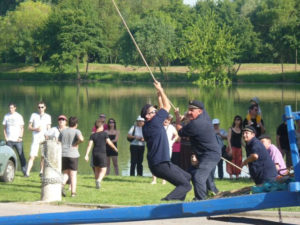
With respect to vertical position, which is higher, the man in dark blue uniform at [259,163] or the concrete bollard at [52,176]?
the man in dark blue uniform at [259,163]

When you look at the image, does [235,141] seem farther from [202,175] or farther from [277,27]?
[277,27]

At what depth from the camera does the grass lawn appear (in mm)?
14469

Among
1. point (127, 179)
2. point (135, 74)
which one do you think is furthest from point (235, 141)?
point (135, 74)

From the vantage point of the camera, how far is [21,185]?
17047 millimetres

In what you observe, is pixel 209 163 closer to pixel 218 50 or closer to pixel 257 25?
pixel 218 50

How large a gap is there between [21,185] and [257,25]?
101 metres

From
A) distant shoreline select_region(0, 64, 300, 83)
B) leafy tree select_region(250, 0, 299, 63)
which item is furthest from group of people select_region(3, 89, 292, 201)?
leafy tree select_region(250, 0, 299, 63)

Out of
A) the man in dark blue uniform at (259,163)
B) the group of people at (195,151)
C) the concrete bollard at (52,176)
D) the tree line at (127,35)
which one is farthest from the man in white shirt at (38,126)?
the tree line at (127,35)

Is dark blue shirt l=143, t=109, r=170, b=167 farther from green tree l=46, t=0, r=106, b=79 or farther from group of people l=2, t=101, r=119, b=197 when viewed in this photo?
green tree l=46, t=0, r=106, b=79

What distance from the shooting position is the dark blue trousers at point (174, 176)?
1145 centimetres

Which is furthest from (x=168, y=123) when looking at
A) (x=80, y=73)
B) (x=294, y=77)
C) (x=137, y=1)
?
(x=137, y=1)

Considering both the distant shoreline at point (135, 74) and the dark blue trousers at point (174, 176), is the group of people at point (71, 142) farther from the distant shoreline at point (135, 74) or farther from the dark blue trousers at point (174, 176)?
the distant shoreline at point (135, 74)

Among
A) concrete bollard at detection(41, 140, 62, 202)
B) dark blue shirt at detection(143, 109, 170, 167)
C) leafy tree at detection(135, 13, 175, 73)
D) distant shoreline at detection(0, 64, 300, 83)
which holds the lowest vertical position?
concrete bollard at detection(41, 140, 62, 202)

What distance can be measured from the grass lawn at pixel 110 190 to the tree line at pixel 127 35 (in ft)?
238
